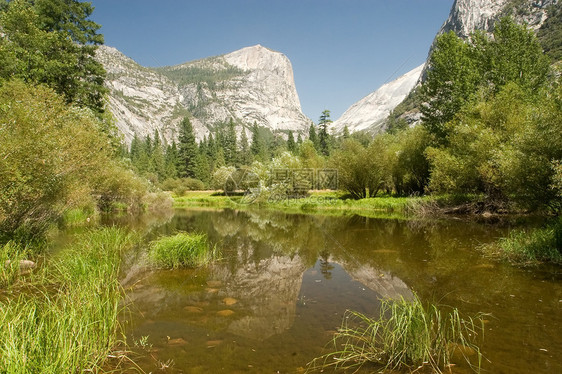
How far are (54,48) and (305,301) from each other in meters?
27.6

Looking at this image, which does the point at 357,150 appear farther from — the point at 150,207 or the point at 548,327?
the point at 548,327

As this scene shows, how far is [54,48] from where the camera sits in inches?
926

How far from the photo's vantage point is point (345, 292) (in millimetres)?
8414

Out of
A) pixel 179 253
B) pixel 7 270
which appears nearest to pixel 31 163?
pixel 7 270

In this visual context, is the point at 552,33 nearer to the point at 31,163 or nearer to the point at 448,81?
the point at 448,81

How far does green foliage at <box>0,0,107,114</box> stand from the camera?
1956cm

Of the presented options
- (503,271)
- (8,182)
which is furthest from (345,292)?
(8,182)

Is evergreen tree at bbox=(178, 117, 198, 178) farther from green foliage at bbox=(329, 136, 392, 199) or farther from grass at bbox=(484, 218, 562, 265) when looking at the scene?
grass at bbox=(484, 218, 562, 265)

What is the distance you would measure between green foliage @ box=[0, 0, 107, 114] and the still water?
16150 mm

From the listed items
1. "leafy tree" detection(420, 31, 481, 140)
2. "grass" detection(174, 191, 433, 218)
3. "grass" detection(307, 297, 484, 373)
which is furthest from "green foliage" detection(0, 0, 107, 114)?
"leafy tree" detection(420, 31, 481, 140)

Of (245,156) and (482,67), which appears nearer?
(482,67)

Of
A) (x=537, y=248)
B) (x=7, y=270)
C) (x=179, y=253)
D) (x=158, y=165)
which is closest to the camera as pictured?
(x=7, y=270)

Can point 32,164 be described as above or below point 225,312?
above

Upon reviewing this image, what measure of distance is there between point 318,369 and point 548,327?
15.2 ft
